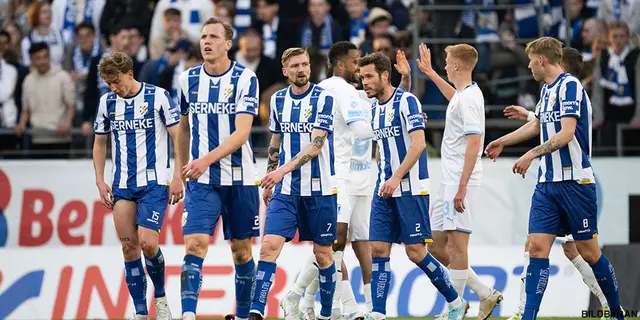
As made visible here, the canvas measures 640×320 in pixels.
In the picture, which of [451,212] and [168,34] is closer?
[451,212]

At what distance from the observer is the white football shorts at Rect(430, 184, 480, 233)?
10.8m

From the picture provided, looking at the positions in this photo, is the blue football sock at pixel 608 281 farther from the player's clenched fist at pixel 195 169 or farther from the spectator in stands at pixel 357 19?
the spectator in stands at pixel 357 19

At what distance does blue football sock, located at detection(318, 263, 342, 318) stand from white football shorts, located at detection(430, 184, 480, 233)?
1.33 m

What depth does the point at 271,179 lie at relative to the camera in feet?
30.8

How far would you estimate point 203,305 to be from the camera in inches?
540

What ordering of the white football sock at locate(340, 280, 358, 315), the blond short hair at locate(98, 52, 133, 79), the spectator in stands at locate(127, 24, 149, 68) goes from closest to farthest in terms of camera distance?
the blond short hair at locate(98, 52, 133, 79) → the white football sock at locate(340, 280, 358, 315) → the spectator in stands at locate(127, 24, 149, 68)

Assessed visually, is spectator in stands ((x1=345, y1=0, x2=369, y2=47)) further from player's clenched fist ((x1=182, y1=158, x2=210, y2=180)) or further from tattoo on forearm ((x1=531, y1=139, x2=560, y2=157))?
player's clenched fist ((x1=182, y1=158, x2=210, y2=180))

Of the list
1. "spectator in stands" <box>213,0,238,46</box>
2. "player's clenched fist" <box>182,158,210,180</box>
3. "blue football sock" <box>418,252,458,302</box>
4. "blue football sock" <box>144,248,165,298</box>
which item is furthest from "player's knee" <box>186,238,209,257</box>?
"spectator in stands" <box>213,0,238,46</box>

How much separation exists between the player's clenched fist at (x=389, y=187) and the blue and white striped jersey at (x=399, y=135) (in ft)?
0.95

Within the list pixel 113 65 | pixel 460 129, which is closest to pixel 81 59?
pixel 113 65

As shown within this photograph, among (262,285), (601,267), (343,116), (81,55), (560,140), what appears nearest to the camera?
(560,140)

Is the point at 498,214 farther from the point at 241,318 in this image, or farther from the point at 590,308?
the point at 241,318

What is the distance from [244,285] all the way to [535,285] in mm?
2627

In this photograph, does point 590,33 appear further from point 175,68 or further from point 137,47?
point 137,47
